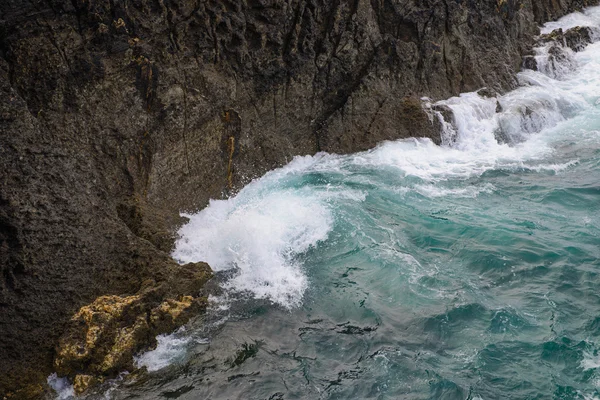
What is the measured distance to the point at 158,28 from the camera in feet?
33.3

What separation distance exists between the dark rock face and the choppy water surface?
841 mm

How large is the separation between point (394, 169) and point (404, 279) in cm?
407

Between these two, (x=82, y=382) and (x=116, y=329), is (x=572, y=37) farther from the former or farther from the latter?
(x=82, y=382)

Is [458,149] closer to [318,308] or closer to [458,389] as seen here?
[318,308]

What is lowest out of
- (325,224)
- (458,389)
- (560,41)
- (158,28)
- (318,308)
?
(458,389)

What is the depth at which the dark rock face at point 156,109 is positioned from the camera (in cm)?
762

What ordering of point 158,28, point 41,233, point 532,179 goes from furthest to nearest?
point 532,179 → point 158,28 → point 41,233

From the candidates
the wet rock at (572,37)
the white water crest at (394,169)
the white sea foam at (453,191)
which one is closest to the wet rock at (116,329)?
the white water crest at (394,169)

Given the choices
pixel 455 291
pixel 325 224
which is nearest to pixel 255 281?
pixel 325 224

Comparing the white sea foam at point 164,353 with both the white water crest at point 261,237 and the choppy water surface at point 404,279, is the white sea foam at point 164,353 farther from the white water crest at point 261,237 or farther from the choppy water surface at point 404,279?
the white water crest at point 261,237

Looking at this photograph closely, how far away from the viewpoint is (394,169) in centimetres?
1266

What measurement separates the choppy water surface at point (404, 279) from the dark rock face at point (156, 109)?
0.84 metres

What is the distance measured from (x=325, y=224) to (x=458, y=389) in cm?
A: 421

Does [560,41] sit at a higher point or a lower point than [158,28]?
lower
